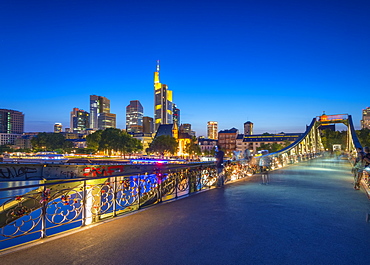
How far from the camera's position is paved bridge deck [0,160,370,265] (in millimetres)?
3998

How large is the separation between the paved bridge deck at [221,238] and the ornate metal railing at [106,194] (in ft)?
2.17

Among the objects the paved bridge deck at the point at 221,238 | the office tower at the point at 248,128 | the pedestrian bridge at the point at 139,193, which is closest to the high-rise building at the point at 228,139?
the office tower at the point at 248,128

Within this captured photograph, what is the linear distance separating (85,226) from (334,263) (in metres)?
5.01

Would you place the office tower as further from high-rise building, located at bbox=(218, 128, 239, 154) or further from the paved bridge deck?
the paved bridge deck

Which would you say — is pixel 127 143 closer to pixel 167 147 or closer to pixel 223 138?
pixel 167 147

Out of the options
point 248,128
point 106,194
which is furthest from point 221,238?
point 248,128

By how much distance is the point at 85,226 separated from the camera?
18.7ft

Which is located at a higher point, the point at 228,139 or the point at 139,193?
the point at 228,139

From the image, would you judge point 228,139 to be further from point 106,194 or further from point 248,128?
point 106,194

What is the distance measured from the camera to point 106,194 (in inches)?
278

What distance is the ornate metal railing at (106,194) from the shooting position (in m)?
5.25

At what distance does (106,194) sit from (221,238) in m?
3.73

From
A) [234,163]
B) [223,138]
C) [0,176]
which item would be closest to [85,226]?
[234,163]

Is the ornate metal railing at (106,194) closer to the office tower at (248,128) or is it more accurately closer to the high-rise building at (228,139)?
the high-rise building at (228,139)
